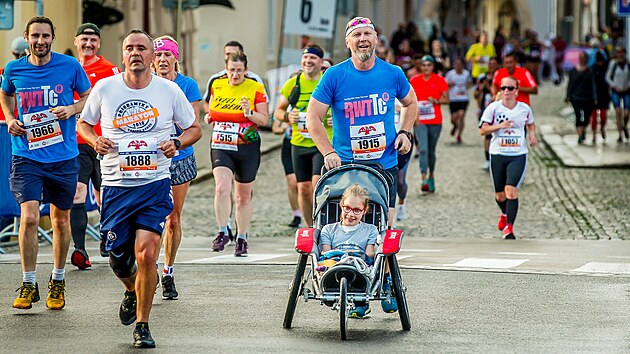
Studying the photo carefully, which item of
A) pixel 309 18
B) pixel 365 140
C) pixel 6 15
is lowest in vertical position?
pixel 365 140

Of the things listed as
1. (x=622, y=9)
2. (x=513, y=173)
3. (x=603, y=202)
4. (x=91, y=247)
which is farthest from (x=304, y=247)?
(x=622, y=9)

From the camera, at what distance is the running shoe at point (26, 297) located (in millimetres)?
9523

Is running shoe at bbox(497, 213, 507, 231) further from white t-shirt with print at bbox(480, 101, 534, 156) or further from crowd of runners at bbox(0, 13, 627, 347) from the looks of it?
crowd of runners at bbox(0, 13, 627, 347)

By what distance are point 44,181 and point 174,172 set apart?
3.02 feet

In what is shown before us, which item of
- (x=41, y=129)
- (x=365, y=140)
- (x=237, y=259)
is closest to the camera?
(x=365, y=140)

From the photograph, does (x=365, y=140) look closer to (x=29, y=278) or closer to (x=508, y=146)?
(x=29, y=278)

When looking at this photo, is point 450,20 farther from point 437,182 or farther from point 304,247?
point 304,247

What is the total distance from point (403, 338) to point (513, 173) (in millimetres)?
7079

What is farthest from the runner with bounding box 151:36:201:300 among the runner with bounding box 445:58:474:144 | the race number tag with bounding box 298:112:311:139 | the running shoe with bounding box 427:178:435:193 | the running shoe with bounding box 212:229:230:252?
the runner with bounding box 445:58:474:144

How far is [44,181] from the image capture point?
1004 cm

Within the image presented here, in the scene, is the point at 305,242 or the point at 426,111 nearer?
the point at 305,242

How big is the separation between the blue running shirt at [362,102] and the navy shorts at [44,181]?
70.1 inches

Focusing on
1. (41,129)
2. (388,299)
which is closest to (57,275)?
(41,129)

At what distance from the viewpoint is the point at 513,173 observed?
50.1 feet
